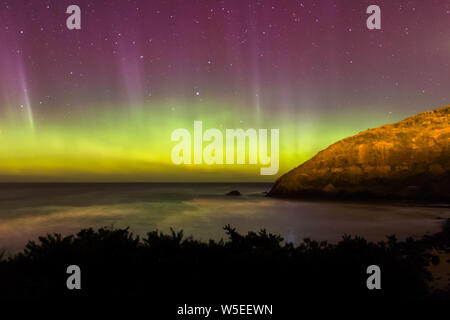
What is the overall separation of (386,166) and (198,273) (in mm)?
53252

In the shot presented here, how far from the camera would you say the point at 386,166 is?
51969 mm

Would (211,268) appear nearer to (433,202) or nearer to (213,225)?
(213,225)

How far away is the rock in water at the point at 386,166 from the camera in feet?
157

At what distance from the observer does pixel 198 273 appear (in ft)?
18.7

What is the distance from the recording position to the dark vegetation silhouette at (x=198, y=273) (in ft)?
17.1

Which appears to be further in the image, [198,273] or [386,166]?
[386,166]

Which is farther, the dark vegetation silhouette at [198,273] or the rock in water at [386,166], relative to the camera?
the rock in water at [386,166]

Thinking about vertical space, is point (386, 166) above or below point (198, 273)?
Answer: above

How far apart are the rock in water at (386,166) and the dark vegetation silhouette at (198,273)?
46.0 meters

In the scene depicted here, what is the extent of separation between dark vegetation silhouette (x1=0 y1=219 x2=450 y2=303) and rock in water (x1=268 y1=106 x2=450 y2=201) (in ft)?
151

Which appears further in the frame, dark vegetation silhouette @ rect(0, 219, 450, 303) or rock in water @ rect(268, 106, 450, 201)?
rock in water @ rect(268, 106, 450, 201)

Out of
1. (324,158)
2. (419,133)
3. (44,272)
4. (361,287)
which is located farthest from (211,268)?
(419,133)

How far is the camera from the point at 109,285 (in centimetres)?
564

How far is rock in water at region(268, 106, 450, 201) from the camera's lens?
47.8 m
